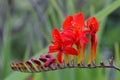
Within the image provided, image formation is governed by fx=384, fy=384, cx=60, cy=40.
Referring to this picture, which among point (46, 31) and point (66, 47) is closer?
point (66, 47)

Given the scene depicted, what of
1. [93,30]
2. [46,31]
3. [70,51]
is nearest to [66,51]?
[70,51]

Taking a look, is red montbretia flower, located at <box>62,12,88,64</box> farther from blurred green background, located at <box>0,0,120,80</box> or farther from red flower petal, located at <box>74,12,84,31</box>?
blurred green background, located at <box>0,0,120,80</box>

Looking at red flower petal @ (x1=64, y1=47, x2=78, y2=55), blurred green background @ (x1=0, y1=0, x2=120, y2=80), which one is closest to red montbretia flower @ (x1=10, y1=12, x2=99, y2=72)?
red flower petal @ (x1=64, y1=47, x2=78, y2=55)

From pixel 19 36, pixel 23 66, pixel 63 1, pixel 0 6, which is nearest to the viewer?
pixel 23 66

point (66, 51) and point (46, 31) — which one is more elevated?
point (46, 31)

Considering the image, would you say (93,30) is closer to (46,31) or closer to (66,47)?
(66,47)

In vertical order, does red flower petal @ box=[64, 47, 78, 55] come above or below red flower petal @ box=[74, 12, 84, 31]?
below

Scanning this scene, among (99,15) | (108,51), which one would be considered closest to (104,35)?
(108,51)

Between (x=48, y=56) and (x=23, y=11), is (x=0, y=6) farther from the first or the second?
(x=48, y=56)

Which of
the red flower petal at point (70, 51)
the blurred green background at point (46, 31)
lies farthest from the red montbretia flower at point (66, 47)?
the blurred green background at point (46, 31)
